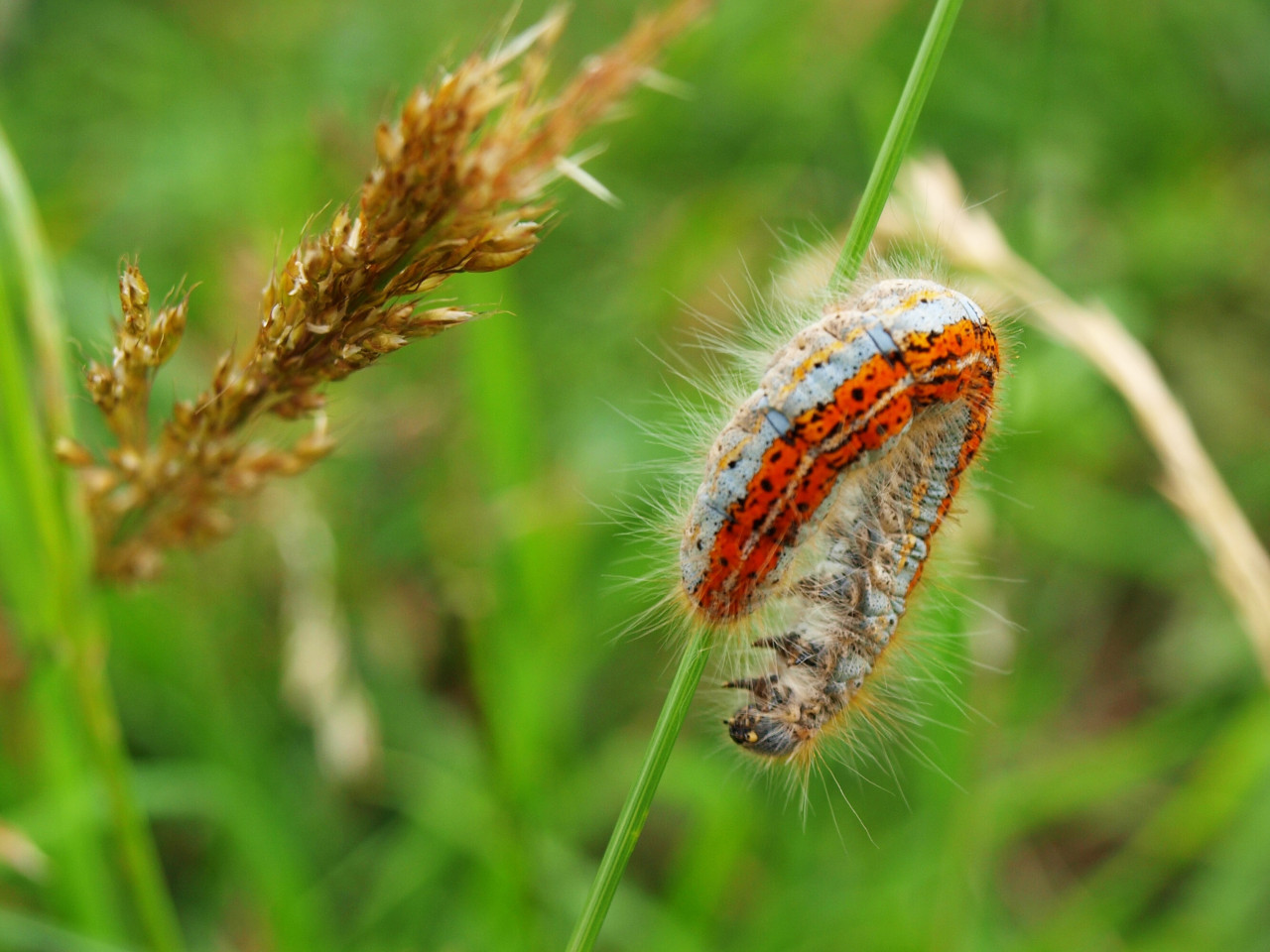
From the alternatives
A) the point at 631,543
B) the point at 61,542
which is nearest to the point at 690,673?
the point at 631,543

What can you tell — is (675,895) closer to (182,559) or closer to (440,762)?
(440,762)

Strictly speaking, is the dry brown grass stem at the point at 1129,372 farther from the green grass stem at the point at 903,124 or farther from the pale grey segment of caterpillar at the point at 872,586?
the green grass stem at the point at 903,124

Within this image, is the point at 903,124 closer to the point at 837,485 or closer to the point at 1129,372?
the point at 837,485

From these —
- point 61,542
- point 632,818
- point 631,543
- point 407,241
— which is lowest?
point 632,818

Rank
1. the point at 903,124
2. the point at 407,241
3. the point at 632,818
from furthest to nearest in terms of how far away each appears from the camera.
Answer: the point at 903,124, the point at 632,818, the point at 407,241

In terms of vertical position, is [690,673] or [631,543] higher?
[631,543]

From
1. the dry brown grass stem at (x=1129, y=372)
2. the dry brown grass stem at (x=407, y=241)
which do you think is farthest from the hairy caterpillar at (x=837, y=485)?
the dry brown grass stem at (x=407, y=241)

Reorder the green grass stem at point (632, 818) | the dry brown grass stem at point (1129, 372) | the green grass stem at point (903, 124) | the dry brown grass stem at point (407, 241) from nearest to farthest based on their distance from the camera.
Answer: the dry brown grass stem at point (407, 241) → the green grass stem at point (632, 818) → the green grass stem at point (903, 124) → the dry brown grass stem at point (1129, 372)
